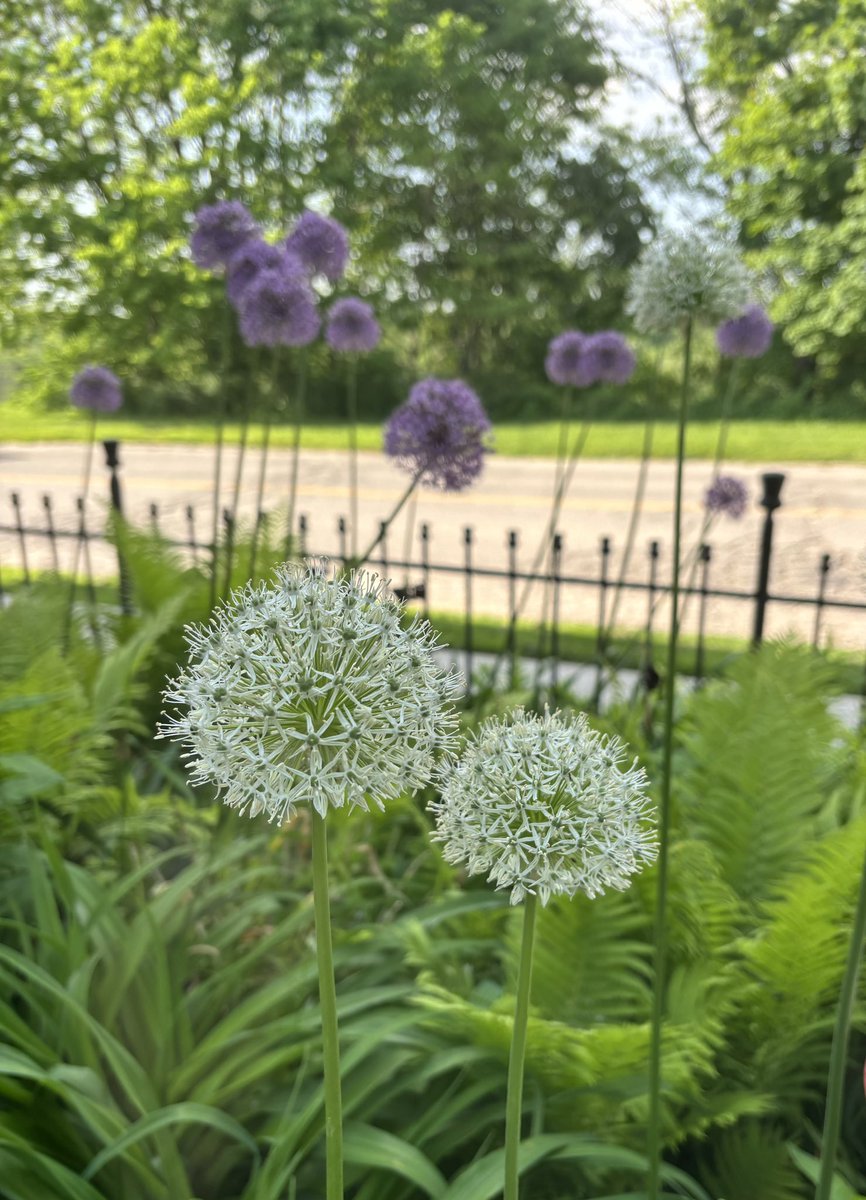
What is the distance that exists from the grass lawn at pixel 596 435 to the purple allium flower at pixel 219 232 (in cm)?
244

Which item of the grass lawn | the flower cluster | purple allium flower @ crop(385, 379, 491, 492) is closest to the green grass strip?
the grass lawn

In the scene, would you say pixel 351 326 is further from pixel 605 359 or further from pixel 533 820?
pixel 533 820

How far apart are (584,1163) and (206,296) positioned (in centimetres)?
232

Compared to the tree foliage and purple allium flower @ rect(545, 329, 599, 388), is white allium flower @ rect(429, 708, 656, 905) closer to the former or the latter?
purple allium flower @ rect(545, 329, 599, 388)

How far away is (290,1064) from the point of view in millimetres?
879

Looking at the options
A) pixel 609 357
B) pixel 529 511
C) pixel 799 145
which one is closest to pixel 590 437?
pixel 529 511

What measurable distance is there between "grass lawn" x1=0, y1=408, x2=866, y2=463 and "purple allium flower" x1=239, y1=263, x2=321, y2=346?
8.27 feet

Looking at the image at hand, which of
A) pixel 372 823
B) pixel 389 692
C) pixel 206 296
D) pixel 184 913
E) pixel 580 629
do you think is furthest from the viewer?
pixel 580 629

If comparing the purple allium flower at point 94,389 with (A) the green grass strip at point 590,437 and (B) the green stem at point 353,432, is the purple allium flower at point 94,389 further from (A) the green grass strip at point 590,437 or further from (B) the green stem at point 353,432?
(A) the green grass strip at point 590,437

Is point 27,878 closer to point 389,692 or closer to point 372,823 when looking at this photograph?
point 372,823

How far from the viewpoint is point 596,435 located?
21.3 ft

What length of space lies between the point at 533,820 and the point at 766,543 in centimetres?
190

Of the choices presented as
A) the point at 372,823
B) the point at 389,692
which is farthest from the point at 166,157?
the point at 389,692

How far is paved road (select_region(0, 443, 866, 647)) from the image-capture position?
361cm
